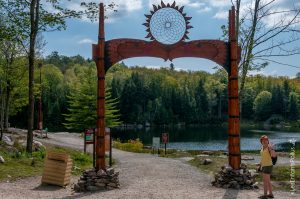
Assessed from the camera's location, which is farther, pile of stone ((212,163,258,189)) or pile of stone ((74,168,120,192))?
pile of stone ((212,163,258,189))

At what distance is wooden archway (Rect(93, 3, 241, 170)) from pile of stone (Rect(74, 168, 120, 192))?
10.5 inches

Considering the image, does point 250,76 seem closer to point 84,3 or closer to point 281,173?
point 281,173

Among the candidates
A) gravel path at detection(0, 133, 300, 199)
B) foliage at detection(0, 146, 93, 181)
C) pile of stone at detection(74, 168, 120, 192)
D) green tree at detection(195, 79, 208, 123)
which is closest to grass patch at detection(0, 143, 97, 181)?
foliage at detection(0, 146, 93, 181)

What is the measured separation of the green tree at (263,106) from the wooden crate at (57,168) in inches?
4800

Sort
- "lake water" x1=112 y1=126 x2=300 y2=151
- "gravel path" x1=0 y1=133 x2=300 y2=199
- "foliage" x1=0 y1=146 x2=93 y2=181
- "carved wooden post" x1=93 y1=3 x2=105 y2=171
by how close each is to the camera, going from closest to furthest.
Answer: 1. "gravel path" x1=0 y1=133 x2=300 y2=199
2. "carved wooden post" x1=93 y1=3 x2=105 y2=171
3. "foliage" x1=0 y1=146 x2=93 y2=181
4. "lake water" x1=112 y1=126 x2=300 y2=151

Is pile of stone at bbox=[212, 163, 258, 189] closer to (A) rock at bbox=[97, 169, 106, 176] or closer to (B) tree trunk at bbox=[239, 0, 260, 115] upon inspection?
(A) rock at bbox=[97, 169, 106, 176]

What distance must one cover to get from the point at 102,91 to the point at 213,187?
4.44m

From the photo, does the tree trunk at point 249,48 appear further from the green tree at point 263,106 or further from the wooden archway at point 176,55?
the green tree at point 263,106

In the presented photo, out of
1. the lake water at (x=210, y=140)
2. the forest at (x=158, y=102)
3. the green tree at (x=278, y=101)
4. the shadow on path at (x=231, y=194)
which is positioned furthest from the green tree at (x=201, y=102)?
the shadow on path at (x=231, y=194)

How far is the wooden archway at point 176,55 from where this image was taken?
43.8 feet

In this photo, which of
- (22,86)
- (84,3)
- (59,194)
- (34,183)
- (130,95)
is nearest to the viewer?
(59,194)

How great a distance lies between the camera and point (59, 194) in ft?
41.2

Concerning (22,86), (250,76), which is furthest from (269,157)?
→ (22,86)

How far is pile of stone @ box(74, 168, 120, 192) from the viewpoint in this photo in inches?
508
